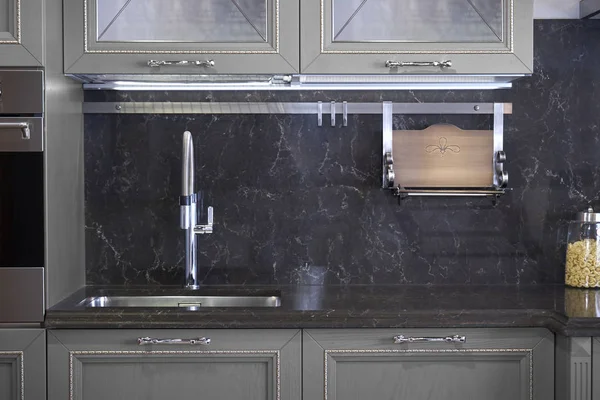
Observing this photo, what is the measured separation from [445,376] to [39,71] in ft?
4.85

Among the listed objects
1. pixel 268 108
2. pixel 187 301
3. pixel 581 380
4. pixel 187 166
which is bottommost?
pixel 581 380

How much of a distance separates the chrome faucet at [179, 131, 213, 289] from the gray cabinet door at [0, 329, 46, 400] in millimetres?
609

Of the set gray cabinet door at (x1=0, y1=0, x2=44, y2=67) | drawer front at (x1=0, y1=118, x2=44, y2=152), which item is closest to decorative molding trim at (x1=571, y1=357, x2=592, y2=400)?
drawer front at (x1=0, y1=118, x2=44, y2=152)

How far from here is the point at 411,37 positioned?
7.86ft

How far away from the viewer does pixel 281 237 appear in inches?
108

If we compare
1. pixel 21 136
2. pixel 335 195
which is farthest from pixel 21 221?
pixel 335 195

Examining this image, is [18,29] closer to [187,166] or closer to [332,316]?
[187,166]

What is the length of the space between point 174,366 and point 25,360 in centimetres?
43

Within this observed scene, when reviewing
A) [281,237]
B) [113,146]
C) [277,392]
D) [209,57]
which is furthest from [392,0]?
[277,392]

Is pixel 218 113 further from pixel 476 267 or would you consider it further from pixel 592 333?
pixel 592 333

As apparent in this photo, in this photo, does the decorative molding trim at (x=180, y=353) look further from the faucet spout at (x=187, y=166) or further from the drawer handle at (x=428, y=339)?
the faucet spout at (x=187, y=166)

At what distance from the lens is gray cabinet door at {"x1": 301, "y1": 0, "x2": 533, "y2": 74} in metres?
2.36

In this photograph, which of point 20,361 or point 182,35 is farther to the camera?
point 182,35

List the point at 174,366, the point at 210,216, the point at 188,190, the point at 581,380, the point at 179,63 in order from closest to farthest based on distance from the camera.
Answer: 1. the point at 581,380
2. the point at 174,366
3. the point at 179,63
4. the point at 188,190
5. the point at 210,216
